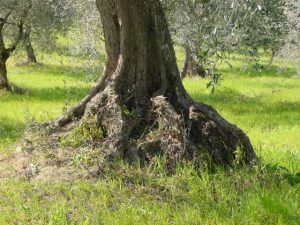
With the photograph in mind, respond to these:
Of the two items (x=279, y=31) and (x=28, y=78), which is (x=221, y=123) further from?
(x=28, y=78)

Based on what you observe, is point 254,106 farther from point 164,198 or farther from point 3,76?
point 164,198

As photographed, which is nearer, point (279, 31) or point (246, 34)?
point (246, 34)

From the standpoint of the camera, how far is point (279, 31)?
224 inches

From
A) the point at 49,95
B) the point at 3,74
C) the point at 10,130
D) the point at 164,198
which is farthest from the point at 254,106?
the point at 164,198

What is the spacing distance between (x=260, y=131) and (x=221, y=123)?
6242mm

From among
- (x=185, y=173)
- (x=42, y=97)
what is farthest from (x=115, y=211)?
(x=42, y=97)

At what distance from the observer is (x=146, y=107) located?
26.3 feet

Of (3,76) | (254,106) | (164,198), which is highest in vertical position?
(3,76)

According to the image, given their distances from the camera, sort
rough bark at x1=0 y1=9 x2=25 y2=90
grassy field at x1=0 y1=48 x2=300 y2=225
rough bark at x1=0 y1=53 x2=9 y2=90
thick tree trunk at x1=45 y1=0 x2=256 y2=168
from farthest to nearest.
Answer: rough bark at x1=0 y1=53 x2=9 y2=90, rough bark at x1=0 y1=9 x2=25 y2=90, thick tree trunk at x1=45 y1=0 x2=256 y2=168, grassy field at x1=0 y1=48 x2=300 y2=225

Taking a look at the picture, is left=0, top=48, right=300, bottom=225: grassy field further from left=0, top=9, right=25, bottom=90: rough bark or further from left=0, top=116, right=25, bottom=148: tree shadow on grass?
left=0, top=9, right=25, bottom=90: rough bark

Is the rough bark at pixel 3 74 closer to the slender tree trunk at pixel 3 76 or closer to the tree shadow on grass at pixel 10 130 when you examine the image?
the slender tree trunk at pixel 3 76

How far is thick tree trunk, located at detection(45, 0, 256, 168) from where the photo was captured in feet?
24.3

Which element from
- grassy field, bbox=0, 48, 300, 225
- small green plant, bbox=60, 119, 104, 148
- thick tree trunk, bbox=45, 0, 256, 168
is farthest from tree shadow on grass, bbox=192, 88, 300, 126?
small green plant, bbox=60, 119, 104, 148

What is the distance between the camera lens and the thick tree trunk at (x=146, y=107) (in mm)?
7422
